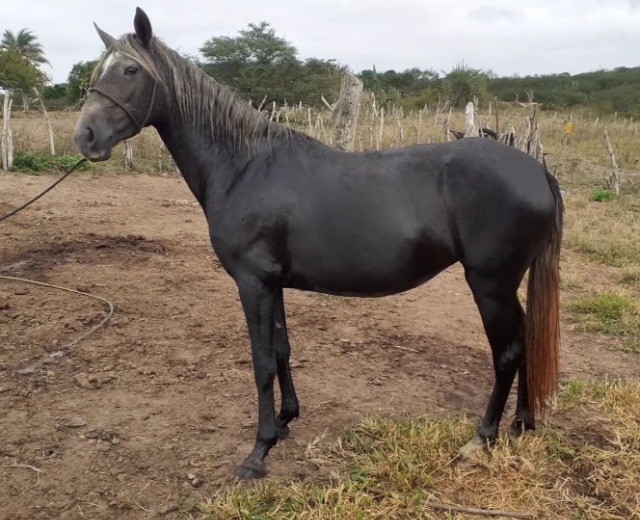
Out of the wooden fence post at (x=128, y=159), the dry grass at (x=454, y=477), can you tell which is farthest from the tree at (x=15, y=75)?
the dry grass at (x=454, y=477)

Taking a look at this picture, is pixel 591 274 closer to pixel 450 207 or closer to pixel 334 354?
pixel 334 354

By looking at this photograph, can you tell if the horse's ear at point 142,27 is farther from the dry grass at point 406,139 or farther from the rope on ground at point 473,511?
the dry grass at point 406,139

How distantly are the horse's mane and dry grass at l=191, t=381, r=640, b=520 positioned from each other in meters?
1.71

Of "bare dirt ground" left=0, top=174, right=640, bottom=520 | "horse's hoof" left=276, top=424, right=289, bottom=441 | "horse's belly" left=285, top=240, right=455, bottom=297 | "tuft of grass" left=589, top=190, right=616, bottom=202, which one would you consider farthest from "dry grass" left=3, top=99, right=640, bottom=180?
"horse's belly" left=285, top=240, right=455, bottom=297

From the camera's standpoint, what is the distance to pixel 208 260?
6.55 m

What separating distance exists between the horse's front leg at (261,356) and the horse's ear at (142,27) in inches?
48.2

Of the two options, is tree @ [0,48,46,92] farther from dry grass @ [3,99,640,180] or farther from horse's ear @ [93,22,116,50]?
horse's ear @ [93,22,116,50]

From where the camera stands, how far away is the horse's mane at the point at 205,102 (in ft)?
8.65

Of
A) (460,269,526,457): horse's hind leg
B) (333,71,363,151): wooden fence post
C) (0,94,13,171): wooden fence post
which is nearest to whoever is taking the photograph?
(460,269,526,457): horse's hind leg

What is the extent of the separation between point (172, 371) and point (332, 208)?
201 centimetres

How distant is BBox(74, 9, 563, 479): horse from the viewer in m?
2.53

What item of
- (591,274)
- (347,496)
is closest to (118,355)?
(347,496)

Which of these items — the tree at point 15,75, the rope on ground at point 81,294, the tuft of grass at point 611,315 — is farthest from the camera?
the tree at point 15,75

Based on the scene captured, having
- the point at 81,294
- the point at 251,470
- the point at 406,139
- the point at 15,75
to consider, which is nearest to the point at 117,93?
the point at 251,470
